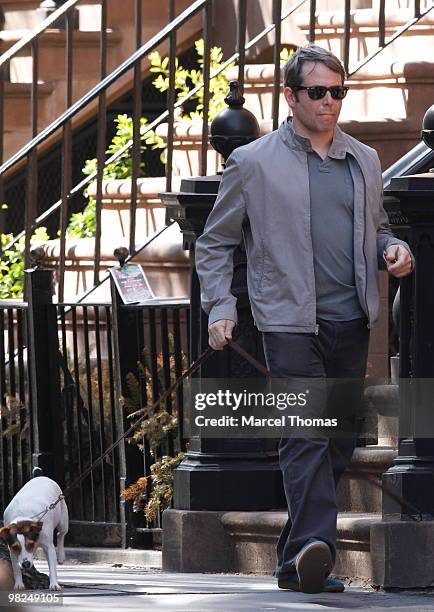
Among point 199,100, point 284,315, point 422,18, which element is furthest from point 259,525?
point 199,100

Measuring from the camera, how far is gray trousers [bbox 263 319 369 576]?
6.07m

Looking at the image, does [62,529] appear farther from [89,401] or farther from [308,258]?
[308,258]

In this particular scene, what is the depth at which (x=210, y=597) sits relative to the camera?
20.0ft

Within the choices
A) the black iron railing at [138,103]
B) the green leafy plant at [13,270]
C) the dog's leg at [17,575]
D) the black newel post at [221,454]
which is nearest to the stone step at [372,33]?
the black iron railing at [138,103]

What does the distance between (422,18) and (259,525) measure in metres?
4.03

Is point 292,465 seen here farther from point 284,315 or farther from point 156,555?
point 156,555

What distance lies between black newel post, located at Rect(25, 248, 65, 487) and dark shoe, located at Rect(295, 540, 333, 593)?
285 centimetres

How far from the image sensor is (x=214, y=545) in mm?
7258

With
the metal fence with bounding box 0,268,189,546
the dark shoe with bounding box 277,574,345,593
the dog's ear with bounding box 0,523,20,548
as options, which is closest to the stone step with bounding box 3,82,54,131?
the metal fence with bounding box 0,268,189,546

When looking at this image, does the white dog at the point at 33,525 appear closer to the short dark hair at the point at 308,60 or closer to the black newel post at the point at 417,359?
the black newel post at the point at 417,359

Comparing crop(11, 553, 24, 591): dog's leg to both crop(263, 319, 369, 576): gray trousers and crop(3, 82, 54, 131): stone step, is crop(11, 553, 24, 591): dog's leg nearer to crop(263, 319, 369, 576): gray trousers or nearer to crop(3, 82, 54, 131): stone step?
crop(263, 319, 369, 576): gray trousers

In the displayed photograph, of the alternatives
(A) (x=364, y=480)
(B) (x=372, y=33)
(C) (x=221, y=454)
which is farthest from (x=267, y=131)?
(A) (x=364, y=480)

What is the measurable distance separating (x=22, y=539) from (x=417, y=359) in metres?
1.59

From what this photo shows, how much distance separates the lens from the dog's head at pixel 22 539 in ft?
21.9
